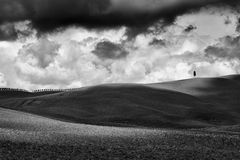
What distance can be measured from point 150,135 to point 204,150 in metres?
5.72

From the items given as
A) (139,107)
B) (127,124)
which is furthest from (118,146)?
(139,107)

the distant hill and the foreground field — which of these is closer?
the foreground field

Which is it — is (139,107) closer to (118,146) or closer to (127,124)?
(127,124)

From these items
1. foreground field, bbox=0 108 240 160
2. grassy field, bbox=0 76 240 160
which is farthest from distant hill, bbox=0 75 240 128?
foreground field, bbox=0 108 240 160

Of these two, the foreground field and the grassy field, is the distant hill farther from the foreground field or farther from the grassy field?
the foreground field

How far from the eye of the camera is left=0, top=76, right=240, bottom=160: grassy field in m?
20.8

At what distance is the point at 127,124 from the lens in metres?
46.3

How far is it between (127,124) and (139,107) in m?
19.3

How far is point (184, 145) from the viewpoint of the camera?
24422mm

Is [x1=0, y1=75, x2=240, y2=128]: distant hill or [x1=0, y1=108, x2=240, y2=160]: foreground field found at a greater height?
[x1=0, y1=75, x2=240, y2=128]: distant hill

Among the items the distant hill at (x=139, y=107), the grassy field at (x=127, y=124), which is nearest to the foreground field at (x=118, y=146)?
the grassy field at (x=127, y=124)

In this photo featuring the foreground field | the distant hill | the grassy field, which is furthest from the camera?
the distant hill

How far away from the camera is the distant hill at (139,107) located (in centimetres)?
5488

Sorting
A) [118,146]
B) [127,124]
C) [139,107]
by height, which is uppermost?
[139,107]
